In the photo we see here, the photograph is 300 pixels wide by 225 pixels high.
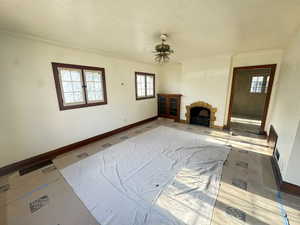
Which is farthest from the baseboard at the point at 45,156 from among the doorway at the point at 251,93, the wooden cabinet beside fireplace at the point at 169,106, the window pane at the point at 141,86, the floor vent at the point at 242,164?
the doorway at the point at 251,93

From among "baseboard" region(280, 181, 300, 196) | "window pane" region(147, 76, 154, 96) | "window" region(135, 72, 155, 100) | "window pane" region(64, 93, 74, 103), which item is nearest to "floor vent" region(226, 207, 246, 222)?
"baseboard" region(280, 181, 300, 196)

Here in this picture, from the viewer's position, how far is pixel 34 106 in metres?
2.45

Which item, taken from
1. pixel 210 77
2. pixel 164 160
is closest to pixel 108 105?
pixel 164 160

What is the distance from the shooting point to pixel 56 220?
142cm

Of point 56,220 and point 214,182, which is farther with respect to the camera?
point 214,182

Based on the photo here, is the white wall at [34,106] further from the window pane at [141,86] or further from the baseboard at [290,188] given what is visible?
the baseboard at [290,188]

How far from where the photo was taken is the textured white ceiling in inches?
57.5

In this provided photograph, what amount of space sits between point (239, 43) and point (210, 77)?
4.79 ft

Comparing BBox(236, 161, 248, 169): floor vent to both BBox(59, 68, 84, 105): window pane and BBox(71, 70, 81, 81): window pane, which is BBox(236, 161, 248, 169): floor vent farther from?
BBox(71, 70, 81, 81): window pane

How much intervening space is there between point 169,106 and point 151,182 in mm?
3790

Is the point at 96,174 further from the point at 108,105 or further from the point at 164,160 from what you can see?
the point at 108,105

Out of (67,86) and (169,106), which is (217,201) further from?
(169,106)

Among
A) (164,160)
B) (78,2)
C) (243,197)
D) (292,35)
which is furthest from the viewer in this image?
(164,160)

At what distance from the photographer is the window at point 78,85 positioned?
2.75 meters
